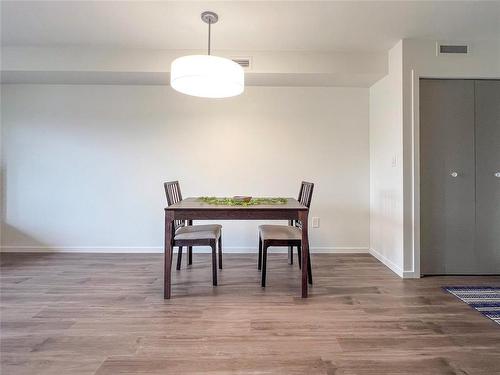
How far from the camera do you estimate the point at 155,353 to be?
4.83 ft

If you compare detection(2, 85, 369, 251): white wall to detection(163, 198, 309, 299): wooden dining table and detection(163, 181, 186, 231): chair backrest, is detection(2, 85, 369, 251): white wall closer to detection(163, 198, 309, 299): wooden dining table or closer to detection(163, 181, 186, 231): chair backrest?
detection(163, 181, 186, 231): chair backrest

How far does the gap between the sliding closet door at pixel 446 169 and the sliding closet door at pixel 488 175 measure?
0.21 feet

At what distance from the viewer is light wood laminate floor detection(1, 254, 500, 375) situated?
1396 millimetres

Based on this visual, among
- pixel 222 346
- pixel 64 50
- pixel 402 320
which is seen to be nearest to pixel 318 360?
pixel 222 346

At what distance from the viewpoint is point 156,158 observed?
3.43m

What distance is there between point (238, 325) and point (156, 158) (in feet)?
7.74

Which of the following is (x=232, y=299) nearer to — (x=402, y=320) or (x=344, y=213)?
(x=402, y=320)

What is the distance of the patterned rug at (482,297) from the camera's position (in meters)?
1.91

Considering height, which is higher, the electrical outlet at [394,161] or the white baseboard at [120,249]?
the electrical outlet at [394,161]

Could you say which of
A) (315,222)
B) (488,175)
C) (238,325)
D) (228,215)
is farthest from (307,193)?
(488,175)

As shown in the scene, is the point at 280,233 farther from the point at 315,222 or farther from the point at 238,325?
the point at 315,222

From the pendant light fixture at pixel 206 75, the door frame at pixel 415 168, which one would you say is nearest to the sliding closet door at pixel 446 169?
the door frame at pixel 415 168

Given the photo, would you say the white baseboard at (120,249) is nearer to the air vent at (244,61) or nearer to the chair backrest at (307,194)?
the chair backrest at (307,194)

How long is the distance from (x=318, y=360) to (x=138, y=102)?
3.28 metres
